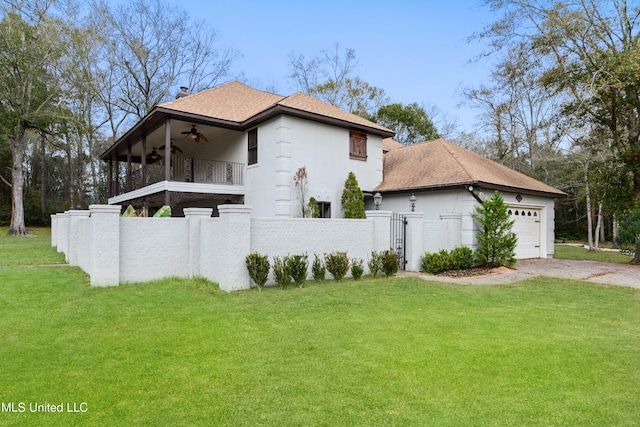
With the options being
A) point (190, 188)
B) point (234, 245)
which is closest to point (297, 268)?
point (234, 245)

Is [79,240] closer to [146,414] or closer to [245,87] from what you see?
[146,414]

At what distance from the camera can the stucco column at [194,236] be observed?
30.0 feet

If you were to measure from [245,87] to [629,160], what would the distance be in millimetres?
16038

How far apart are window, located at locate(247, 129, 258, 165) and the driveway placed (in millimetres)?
7078

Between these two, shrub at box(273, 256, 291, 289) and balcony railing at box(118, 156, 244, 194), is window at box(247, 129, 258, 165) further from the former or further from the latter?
shrub at box(273, 256, 291, 289)

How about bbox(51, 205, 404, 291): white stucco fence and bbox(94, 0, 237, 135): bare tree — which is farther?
bbox(94, 0, 237, 135): bare tree

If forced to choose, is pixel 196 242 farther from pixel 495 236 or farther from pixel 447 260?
pixel 495 236

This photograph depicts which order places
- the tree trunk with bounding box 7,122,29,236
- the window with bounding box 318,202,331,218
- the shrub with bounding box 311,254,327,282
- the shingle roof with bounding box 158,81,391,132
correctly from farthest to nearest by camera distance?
the tree trunk with bounding box 7,122,29,236 → the window with bounding box 318,202,331,218 → the shingle roof with bounding box 158,81,391,132 → the shrub with bounding box 311,254,327,282

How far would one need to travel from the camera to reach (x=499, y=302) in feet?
24.2

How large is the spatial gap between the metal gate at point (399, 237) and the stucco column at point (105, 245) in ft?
24.6

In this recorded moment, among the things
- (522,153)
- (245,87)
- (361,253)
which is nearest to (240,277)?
(361,253)

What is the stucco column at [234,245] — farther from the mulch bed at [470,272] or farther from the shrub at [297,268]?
the mulch bed at [470,272]

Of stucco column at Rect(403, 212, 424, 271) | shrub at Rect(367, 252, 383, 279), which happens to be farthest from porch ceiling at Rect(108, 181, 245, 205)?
stucco column at Rect(403, 212, 424, 271)

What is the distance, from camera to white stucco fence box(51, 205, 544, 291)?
26.4 ft
